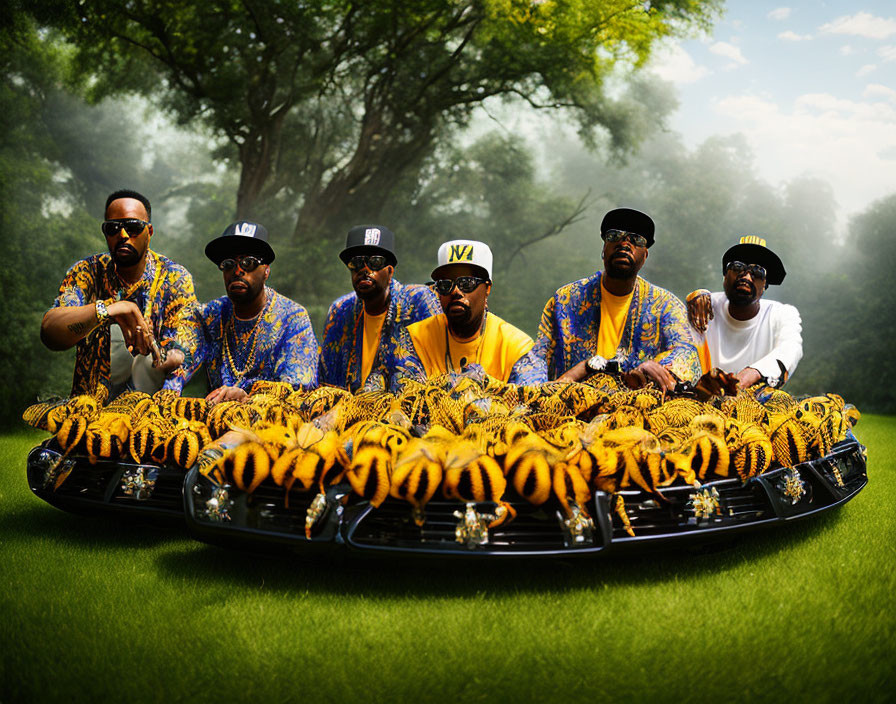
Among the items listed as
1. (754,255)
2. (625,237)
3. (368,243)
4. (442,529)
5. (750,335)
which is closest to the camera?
(442,529)

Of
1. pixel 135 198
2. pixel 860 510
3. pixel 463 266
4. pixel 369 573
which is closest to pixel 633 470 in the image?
pixel 369 573

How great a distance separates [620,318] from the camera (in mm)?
4953

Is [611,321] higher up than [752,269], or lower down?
lower down

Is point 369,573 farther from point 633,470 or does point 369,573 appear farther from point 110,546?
point 110,546

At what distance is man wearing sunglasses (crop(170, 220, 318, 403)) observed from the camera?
497 cm

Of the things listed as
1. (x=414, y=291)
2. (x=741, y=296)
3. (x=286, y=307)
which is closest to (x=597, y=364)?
(x=414, y=291)

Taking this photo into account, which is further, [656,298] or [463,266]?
[656,298]

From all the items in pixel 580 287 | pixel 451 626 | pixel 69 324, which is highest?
pixel 580 287

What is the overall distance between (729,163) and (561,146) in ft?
33.2

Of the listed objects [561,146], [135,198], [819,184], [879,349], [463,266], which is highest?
[561,146]

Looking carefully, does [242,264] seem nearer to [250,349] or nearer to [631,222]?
[250,349]

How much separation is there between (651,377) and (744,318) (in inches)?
78.6

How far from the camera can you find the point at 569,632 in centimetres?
283

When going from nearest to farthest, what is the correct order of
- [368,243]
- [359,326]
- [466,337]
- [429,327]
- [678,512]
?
[678,512] < [466,337] < [429,327] < [368,243] < [359,326]
